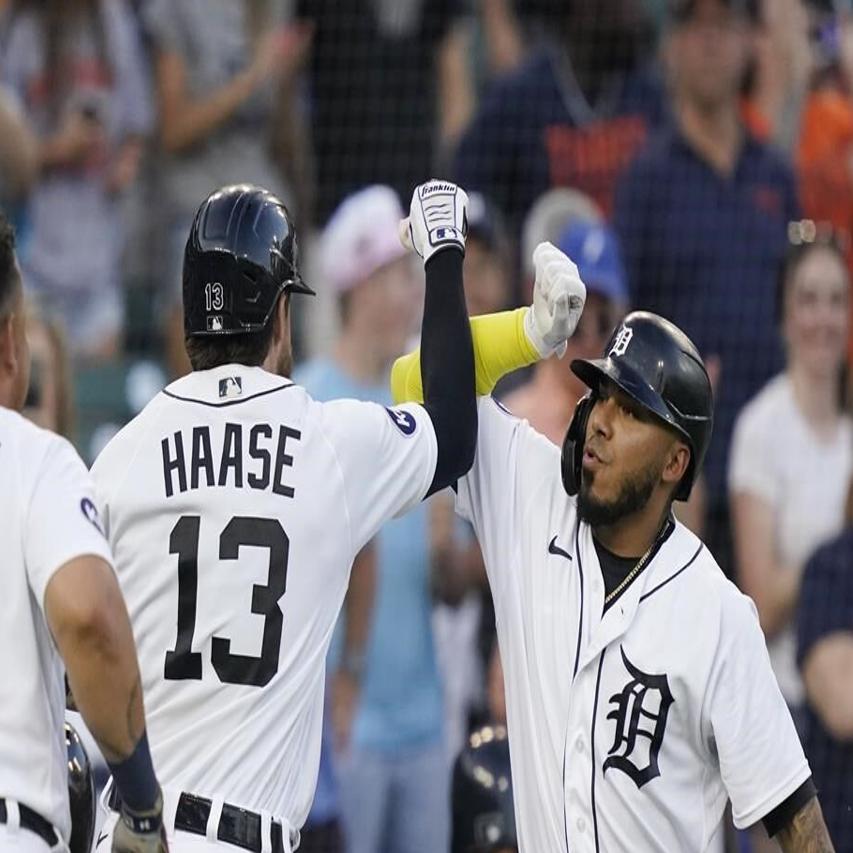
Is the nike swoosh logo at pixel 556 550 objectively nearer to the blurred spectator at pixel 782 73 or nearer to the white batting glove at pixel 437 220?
the white batting glove at pixel 437 220

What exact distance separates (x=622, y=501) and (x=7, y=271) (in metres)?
1.28

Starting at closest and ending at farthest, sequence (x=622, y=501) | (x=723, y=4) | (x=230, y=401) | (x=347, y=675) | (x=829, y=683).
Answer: (x=230, y=401) → (x=622, y=501) → (x=829, y=683) → (x=347, y=675) → (x=723, y=4)

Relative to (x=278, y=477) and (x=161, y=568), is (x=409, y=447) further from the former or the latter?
(x=161, y=568)

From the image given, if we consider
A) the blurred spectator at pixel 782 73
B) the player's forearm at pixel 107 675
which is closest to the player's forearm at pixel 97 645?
the player's forearm at pixel 107 675

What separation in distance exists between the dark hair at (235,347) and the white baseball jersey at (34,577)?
53 cm

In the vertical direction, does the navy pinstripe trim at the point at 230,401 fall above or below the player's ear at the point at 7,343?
below

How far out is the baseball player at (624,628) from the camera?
3883mm

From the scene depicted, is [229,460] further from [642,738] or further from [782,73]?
[782,73]

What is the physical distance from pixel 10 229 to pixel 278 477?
25.7 inches

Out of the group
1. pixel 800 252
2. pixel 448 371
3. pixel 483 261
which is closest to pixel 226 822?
pixel 448 371

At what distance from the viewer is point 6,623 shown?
10.7 ft

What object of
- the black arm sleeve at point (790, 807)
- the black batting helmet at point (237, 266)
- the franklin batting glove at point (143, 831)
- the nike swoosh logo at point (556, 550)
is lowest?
the black arm sleeve at point (790, 807)

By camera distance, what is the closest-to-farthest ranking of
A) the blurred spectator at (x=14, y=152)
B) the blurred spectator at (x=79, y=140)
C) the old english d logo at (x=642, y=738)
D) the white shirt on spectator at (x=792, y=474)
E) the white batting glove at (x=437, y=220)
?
the old english d logo at (x=642, y=738) → the white batting glove at (x=437, y=220) → the white shirt on spectator at (x=792, y=474) → the blurred spectator at (x=14, y=152) → the blurred spectator at (x=79, y=140)

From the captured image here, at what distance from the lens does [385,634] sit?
6.52 m
